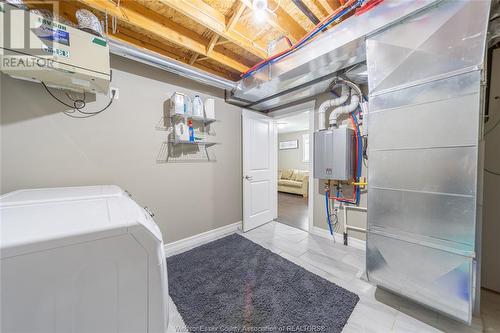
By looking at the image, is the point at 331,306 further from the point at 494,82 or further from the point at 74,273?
the point at 494,82

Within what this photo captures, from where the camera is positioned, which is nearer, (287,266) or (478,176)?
(478,176)

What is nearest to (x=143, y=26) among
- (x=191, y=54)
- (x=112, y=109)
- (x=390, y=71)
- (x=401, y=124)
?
(x=191, y=54)

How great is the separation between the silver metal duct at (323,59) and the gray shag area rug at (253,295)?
2.17m

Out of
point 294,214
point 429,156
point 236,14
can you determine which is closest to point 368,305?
point 429,156

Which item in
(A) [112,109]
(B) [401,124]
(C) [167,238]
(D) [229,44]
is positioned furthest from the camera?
(C) [167,238]

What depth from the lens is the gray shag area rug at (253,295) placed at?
1311 mm

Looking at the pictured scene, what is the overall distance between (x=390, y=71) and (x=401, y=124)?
17.3 inches

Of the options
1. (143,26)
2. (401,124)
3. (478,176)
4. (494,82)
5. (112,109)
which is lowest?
(478,176)

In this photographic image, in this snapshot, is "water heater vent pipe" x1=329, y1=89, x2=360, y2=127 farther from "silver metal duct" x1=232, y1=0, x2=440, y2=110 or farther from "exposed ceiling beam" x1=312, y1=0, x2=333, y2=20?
"exposed ceiling beam" x1=312, y1=0, x2=333, y2=20

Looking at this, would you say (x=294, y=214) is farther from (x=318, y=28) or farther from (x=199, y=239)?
(x=318, y=28)

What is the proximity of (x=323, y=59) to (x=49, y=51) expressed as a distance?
7.05ft

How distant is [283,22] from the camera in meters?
1.82

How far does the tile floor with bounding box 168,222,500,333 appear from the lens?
128 centimetres

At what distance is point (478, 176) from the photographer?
1146mm
